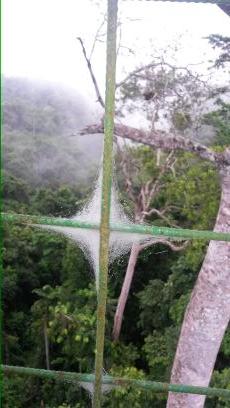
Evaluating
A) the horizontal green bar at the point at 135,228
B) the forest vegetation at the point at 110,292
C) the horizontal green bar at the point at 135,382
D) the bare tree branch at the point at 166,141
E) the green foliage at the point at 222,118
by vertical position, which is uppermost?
the green foliage at the point at 222,118

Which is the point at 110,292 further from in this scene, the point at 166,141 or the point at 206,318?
the point at 166,141

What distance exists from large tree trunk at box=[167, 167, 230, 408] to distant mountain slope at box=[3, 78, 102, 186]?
9.81 meters

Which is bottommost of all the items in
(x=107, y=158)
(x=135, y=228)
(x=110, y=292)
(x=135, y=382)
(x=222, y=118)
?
(x=110, y=292)

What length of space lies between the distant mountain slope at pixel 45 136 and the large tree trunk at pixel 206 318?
9810 millimetres

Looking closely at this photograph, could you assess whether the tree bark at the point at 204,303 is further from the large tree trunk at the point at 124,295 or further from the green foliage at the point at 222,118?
the large tree trunk at the point at 124,295

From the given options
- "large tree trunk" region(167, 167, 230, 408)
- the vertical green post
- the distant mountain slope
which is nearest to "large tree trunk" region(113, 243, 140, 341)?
"large tree trunk" region(167, 167, 230, 408)

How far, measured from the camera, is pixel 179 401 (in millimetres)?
3812

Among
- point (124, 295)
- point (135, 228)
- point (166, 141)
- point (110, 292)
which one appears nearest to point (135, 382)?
point (135, 228)

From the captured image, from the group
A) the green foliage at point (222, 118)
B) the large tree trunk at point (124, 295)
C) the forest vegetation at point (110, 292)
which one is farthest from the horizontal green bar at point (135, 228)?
the large tree trunk at point (124, 295)

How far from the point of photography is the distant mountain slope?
47.6 feet

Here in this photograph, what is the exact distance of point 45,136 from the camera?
16.1m

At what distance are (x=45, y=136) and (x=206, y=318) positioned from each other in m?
13.2

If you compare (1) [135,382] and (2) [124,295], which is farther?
(2) [124,295]

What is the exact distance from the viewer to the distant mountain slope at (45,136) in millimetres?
14500
